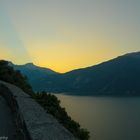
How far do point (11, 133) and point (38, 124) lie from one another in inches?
69.0

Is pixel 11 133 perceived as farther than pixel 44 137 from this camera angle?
Yes

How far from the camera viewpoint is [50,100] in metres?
25.4

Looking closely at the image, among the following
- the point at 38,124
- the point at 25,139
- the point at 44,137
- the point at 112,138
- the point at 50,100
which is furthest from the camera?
the point at 112,138

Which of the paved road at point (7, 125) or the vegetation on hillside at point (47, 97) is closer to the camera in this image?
the paved road at point (7, 125)

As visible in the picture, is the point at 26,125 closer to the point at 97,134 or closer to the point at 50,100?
the point at 50,100

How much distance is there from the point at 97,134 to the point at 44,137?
89003 mm

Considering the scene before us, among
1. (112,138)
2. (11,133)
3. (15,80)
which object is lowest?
(112,138)

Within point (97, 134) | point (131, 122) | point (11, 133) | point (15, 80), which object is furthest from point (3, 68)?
point (131, 122)

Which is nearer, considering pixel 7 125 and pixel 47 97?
pixel 7 125

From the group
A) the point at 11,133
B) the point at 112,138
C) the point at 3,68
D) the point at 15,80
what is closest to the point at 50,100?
the point at 15,80

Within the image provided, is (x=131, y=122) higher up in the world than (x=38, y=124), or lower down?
lower down

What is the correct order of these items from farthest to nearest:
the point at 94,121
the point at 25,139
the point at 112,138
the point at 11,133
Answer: the point at 94,121
the point at 112,138
the point at 11,133
the point at 25,139

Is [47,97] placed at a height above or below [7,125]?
above

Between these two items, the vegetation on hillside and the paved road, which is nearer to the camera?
the paved road
